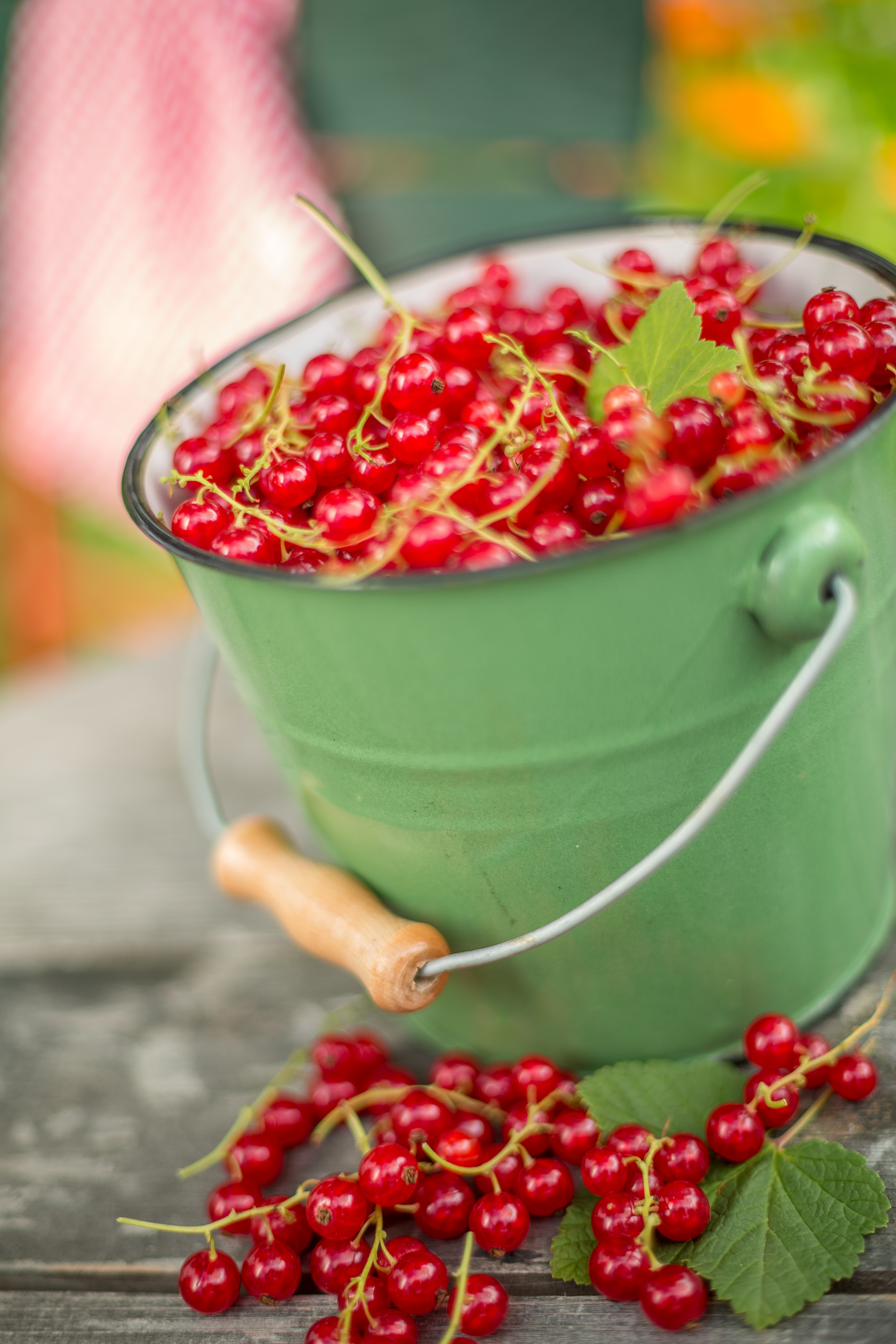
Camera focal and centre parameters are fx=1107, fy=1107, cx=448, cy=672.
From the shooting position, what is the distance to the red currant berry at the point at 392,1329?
1.87 ft

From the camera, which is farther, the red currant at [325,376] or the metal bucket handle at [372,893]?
the red currant at [325,376]

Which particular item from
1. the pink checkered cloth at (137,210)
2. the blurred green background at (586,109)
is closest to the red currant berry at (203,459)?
the pink checkered cloth at (137,210)

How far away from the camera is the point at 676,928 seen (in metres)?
0.66

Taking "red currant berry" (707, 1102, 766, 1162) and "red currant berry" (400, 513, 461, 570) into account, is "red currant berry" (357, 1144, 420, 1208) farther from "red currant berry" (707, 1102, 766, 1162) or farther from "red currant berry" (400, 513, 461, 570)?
"red currant berry" (400, 513, 461, 570)

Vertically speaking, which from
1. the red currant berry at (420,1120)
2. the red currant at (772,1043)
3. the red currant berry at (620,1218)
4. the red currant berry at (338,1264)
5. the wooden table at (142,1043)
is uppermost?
the red currant at (772,1043)

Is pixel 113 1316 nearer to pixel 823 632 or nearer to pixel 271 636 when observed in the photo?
pixel 271 636

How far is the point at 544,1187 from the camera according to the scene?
637 millimetres

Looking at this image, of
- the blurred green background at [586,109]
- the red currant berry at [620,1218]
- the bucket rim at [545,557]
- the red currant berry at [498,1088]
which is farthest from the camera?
the blurred green background at [586,109]

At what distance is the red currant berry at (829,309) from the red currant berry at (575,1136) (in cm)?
47

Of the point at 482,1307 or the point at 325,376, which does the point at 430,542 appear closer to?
the point at 325,376

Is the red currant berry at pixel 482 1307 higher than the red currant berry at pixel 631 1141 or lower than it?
lower

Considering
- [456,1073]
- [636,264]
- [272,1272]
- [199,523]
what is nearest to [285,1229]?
[272,1272]

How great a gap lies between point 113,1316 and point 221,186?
1.57 meters

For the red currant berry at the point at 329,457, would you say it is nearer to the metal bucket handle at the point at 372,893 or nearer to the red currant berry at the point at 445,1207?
the metal bucket handle at the point at 372,893
